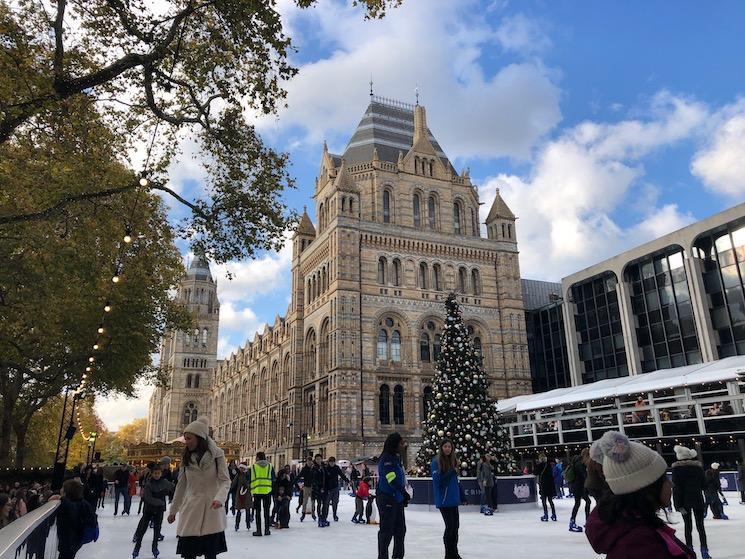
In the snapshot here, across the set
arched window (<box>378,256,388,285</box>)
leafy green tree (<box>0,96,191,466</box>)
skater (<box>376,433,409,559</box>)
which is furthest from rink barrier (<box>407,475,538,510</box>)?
arched window (<box>378,256,388,285</box>)

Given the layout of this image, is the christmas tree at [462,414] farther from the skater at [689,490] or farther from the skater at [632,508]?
the skater at [632,508]

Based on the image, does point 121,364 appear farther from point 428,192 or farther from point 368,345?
point 428,192

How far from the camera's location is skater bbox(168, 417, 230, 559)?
19.7ft

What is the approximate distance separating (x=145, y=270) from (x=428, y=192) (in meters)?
29.0

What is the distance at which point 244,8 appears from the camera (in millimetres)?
10336

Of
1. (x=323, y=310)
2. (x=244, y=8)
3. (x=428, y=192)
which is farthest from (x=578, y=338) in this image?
(x=244, y=8)

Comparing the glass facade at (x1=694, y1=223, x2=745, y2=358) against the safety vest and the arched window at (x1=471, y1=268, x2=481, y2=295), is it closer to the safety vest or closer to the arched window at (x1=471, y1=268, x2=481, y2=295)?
the arched window at (x1=471, y1=268, x2=481, y2=295)

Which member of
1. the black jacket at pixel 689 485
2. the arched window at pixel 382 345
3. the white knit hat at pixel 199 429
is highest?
the arched window at pixel 382 345

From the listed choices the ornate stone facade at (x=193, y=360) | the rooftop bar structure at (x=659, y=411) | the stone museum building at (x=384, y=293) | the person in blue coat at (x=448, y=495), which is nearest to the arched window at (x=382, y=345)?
the stone museum building at (x=384, y=293)

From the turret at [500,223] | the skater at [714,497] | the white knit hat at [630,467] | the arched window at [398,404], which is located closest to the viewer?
the white knit hat at [630,467]

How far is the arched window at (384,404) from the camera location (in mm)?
40719

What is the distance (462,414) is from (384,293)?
22.6 meters

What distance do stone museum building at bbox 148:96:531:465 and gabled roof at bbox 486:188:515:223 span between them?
0.10 metres

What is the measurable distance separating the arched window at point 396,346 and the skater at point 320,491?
2676 centimetres
